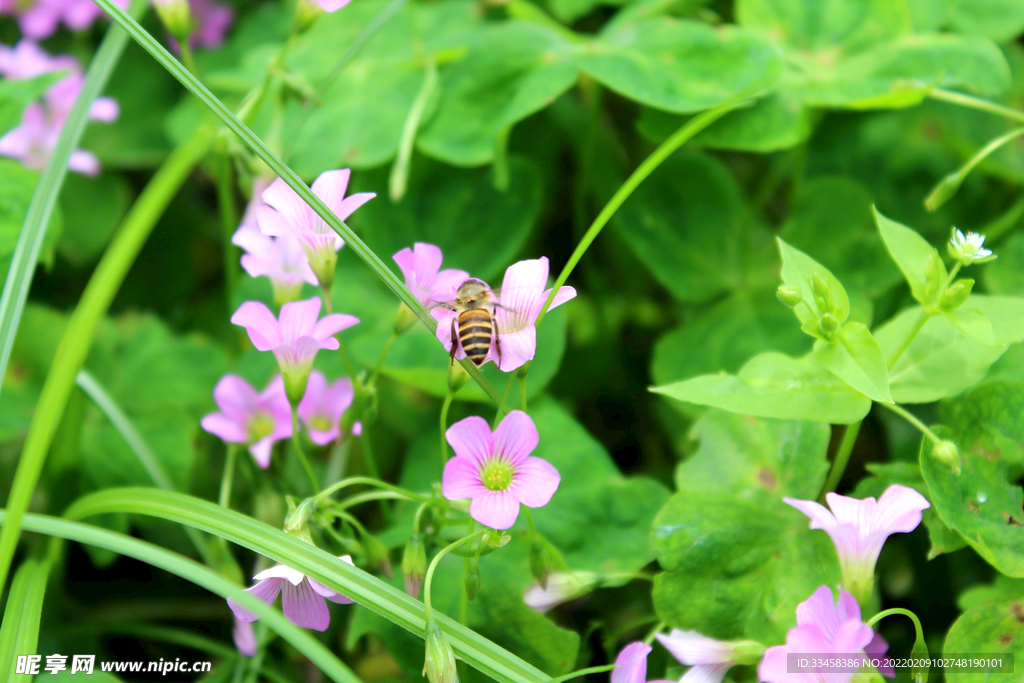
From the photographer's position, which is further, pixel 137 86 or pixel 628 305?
pixel 137 86

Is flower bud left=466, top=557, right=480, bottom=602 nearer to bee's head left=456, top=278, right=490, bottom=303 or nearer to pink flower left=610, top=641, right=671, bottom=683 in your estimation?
pink flower left=610, top=641, right=671, bottom=683

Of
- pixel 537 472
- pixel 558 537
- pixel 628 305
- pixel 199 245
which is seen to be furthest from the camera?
pixel 199 245

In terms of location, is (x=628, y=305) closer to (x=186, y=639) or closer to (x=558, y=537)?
(x=558, y=537)

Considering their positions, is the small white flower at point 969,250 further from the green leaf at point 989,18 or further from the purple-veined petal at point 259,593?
the green leaf at point 989,18

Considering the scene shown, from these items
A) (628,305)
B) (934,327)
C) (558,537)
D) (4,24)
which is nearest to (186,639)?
(558,537)

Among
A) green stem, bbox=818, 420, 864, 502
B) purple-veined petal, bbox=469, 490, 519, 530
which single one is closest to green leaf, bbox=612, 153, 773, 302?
green stem, bbox=818, 420, 864, 502

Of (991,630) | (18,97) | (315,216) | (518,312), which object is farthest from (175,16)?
(991,630)

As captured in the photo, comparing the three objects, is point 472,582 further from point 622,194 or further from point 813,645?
point 622,194
